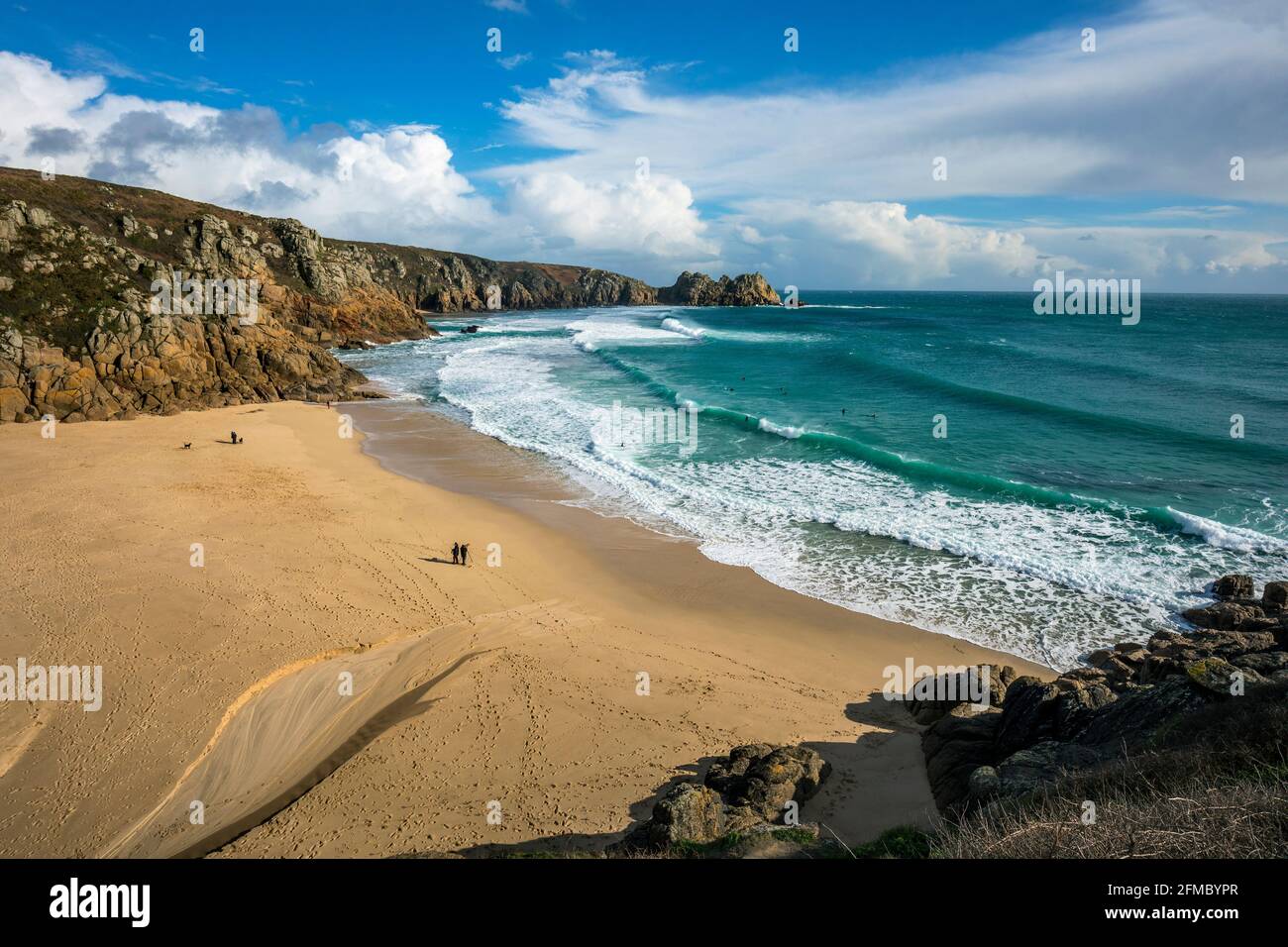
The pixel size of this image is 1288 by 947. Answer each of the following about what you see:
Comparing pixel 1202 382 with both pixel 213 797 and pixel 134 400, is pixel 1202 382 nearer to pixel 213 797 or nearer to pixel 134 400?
pixel 213 797

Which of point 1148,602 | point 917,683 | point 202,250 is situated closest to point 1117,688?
point 917,683

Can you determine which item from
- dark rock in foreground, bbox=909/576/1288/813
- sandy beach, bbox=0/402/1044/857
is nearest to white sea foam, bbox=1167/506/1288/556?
dark rock in foreground, bbox=909/576/1288/813

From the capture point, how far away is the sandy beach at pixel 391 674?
366 inches

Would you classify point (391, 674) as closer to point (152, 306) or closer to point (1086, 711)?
point (1086, 711)

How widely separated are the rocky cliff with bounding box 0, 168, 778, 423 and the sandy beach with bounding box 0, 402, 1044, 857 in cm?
1113

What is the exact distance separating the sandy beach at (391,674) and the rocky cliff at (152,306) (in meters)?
11.1

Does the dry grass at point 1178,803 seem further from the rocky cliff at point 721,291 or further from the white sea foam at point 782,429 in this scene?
the rocky cliff at point 721,291

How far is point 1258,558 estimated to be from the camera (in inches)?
681

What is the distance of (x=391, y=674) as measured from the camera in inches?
503

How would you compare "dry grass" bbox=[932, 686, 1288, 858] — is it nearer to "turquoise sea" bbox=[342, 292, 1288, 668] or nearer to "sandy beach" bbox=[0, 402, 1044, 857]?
"sandy beach" bbox=[0, 402, 1044, 857]

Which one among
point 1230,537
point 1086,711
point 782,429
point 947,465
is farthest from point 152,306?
point 1230,537

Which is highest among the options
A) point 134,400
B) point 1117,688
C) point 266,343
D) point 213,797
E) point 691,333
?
point 691,333
